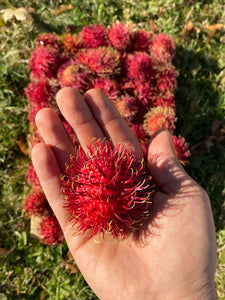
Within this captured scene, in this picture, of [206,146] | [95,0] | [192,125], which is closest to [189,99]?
[192,125]

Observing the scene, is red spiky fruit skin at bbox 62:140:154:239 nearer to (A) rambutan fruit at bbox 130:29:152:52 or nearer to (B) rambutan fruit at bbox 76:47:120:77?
(B) rambutan fruit at bbox 76:47:120:77

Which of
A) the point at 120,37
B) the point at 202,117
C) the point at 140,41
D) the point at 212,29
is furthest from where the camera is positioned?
the point at 212,29

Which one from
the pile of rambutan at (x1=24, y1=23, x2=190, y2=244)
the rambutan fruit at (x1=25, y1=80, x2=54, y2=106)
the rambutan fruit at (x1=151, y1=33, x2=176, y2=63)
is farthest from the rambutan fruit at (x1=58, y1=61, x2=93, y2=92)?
the rambutan fruit at (x1=151, y1=33, x2=176, y2=63)

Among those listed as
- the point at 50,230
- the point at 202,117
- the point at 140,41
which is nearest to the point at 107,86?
the point at 140,41

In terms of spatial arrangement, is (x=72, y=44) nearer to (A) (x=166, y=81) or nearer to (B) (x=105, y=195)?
(A) (x=166, y=81)

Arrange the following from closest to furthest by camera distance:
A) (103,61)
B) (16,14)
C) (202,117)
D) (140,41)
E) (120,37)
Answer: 1. (103,61)
2. (120,37)
3. (140,41)
4. (202,117)
5. (16,14)

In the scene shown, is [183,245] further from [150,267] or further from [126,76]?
[126,76]
